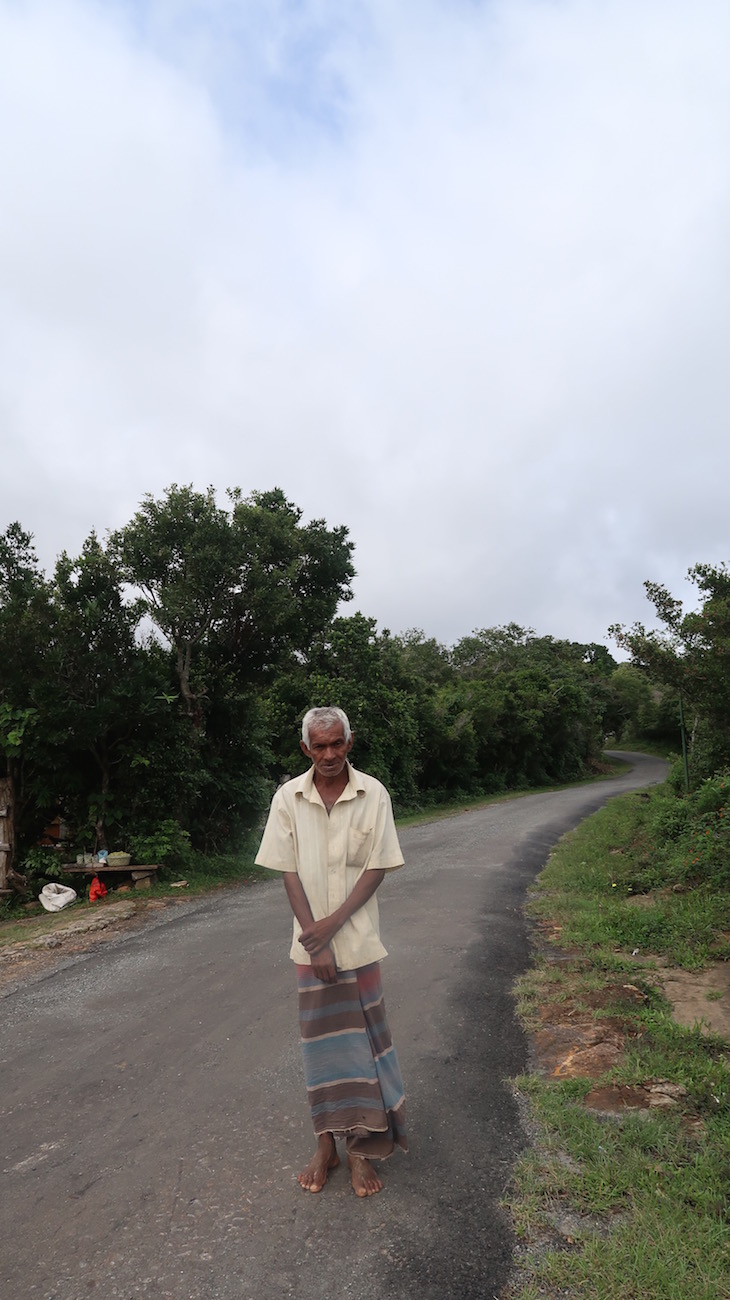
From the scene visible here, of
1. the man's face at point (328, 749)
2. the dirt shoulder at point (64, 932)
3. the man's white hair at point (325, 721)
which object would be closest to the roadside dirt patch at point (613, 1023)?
the man's face at point (328, 749)

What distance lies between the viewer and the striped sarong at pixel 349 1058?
2.79 meters

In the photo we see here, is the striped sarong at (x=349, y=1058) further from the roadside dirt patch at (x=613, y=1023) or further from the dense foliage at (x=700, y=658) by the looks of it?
the dense foliage at (x=700, y=658)

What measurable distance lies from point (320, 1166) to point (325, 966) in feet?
2.61

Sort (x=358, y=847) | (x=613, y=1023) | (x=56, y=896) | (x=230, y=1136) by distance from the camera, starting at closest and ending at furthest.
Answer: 1. (x=358, y=847)
2. (x=230, y=1136)
3. (x=613, y=1023)
4. (x=56, y=896)

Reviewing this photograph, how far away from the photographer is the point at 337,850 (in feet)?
9.23

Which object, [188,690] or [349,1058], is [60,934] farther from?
[349,1058]

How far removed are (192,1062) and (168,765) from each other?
24.1ft

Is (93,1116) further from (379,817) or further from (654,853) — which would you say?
(654,853)

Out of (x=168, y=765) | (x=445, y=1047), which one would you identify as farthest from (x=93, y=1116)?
(x=168, y=765)

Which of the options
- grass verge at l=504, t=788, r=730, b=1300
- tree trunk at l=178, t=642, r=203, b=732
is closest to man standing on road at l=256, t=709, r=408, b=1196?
grass verge at l=504, t=788, r=730, b=1300

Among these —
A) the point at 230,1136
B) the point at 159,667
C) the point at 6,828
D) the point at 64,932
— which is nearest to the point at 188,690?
the point at 159,667

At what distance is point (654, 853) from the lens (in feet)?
32.8

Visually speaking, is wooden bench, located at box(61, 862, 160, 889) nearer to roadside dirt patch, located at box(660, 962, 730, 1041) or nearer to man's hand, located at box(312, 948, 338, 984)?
roadside dirt patch, located at box(660, 962, 730, 1041)

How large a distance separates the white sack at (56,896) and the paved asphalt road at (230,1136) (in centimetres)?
342
